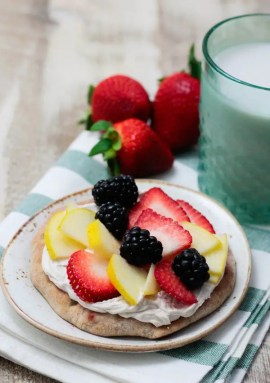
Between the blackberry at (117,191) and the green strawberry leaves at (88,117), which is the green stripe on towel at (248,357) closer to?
the blackberry at (117,191)

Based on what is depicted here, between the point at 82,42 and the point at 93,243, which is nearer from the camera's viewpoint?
the point at 93,243

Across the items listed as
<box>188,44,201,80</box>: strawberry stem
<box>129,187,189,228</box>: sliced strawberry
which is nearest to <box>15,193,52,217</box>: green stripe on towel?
<box>129,187,189,228</box>: sliced strawberry

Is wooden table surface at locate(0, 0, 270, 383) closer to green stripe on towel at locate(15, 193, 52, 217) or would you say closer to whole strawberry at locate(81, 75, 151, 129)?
green stripe on towel at locate(15, 193, 52, 217)

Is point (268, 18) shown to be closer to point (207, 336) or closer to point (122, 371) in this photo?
point (207, 336)

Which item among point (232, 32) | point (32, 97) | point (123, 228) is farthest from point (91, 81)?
point (123, 228)

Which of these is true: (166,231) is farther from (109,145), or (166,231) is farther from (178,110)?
(178,110)

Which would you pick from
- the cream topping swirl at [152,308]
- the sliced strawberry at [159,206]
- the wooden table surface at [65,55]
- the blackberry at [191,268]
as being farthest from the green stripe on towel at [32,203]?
the blackberry at [191,268]

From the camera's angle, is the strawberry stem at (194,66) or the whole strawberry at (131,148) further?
the strawberry stem at (194,66)
